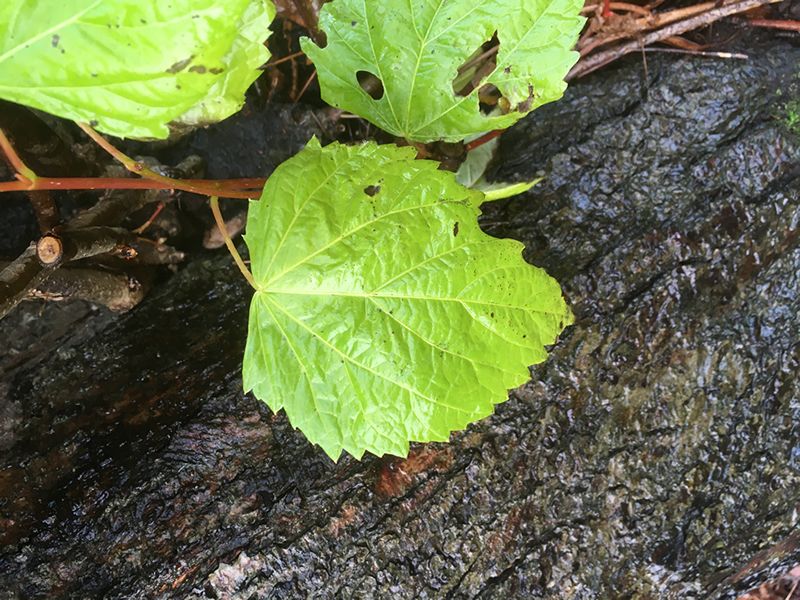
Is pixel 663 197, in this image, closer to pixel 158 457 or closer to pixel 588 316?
pixel 588 316

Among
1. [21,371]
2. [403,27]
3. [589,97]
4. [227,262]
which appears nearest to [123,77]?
[403,27]

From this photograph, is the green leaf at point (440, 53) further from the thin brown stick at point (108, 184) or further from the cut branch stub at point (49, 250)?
the cut branch stub at point (49, 250)

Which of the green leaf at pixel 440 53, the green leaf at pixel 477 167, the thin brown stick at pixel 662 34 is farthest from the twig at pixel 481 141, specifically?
the thin brown stick at pixel 662 34

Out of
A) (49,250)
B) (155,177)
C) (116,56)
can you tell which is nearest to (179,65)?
(116,56)

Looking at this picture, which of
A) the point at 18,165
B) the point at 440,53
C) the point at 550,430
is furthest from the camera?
the point at 550,430

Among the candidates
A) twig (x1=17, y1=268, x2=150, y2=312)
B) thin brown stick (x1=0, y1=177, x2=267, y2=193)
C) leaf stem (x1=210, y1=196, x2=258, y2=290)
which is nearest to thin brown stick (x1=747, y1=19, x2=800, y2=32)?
thin brown stick (x1=0, y1=177, x2=267, y2=193)

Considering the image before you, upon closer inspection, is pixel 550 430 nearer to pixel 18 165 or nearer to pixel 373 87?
pixel 373 87
